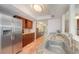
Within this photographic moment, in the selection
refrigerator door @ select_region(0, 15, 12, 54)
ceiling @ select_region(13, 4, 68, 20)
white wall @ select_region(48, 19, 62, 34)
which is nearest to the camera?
ceiling @ select_region(13, 4, 68, 20)

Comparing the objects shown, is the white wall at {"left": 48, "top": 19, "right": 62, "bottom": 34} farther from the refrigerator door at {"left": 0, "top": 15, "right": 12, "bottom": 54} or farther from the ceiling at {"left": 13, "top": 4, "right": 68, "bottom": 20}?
the refrigerator door at {"left": 0, "top": 15, "right": 12, "bottom": 54}

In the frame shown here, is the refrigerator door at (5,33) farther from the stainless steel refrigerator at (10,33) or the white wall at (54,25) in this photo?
the white wall at (54,25)

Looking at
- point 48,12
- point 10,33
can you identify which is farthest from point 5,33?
point 48,12

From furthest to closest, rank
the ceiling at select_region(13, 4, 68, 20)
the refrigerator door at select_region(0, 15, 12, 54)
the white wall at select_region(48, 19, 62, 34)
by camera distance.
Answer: the refrigerator door at select_region(0, 15, 12, 54), the white wall at select_region(48, 19, 62, 34), the ceiling at select_region(13, 4, 68, 20)

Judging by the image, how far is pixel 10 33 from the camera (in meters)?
3.51

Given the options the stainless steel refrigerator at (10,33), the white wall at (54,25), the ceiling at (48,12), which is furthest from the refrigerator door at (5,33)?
the white wall at (54,25)

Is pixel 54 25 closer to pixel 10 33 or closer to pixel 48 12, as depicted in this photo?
pixel 48 12

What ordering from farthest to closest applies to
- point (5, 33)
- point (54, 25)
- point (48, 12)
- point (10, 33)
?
point (10, 33) < point (5, 33) < point (54, 25) < point (48, 12)

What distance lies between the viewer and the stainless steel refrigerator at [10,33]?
3.10 m

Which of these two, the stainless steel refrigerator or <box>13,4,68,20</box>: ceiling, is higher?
<box>13,4,68,20</box>: ceiling

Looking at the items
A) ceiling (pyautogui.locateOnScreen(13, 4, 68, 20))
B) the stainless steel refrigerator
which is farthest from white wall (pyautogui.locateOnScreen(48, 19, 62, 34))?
the stainless steel refrigerator

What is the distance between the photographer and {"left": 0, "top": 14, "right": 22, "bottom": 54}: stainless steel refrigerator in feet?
10.2
